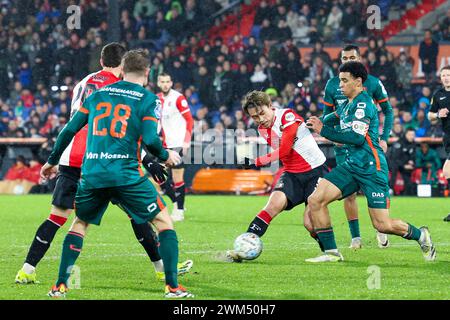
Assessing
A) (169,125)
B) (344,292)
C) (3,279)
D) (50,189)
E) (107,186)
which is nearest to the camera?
(107,186)

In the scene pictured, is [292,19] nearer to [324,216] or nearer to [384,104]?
[384,104]

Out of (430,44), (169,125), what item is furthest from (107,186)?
(430,44)

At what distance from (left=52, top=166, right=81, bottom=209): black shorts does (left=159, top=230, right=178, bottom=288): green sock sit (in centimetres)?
133

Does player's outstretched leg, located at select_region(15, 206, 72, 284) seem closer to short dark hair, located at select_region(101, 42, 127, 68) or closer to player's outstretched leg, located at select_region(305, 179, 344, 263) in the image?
short dark hair, located at select_region(101, 42, 127, 68)

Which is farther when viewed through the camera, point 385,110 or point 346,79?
point 385,110

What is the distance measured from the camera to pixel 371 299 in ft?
23.4

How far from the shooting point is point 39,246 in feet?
27.1

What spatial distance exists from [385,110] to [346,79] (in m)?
2.13

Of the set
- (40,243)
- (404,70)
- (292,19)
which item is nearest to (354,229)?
(40,243)

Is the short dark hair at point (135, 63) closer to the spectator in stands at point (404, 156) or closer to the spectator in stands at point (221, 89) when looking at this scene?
the spectator in stands at point (404, 156)

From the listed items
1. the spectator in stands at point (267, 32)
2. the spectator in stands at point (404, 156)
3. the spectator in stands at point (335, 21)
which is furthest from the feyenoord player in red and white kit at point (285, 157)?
the spectator in stands at point (335, 21)

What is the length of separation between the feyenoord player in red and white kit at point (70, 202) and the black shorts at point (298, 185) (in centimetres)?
203

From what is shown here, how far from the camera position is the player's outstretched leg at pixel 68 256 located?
286 inches

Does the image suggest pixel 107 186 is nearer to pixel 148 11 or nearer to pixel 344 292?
pixel 344 292
